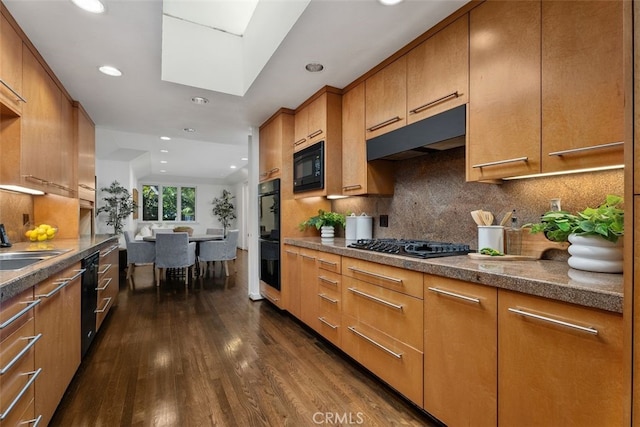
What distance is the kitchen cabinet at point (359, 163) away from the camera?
2.54m

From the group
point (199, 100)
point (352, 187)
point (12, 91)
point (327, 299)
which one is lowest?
point (327, 299)

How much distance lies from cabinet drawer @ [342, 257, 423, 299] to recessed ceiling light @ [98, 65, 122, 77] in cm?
240

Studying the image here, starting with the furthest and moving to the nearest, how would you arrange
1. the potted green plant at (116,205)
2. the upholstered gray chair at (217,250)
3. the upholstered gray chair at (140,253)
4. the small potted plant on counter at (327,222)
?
the potted green plant at (116,205), the upholstered gray chair at (217,250), the upholstered gray chair at (140,253), the small potted plant on counter at (327,222)

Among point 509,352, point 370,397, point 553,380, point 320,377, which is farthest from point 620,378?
point 320,377

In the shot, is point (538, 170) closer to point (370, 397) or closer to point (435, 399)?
point (435, 399)

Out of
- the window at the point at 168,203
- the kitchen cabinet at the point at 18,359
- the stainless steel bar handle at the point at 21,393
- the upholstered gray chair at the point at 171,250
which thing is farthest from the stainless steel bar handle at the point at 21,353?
the window at the point at 168,203

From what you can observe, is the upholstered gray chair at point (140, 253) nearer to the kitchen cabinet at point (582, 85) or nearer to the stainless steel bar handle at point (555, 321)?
the stainless steel bar handle at point (555, 321)

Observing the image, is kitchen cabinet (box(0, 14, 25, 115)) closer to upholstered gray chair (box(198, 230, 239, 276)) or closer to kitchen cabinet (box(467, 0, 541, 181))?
kitchen cabinet (box(467, 0, 541, 181))

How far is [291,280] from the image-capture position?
10.2ft

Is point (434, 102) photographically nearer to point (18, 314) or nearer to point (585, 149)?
point (585, 149)

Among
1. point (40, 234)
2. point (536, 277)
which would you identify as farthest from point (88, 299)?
point (536, 277)

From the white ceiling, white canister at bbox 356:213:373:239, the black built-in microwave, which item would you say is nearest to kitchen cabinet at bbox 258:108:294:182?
the white ceiling

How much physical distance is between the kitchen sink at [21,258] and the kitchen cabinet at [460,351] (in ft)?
6.96

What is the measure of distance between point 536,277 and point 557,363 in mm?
293
